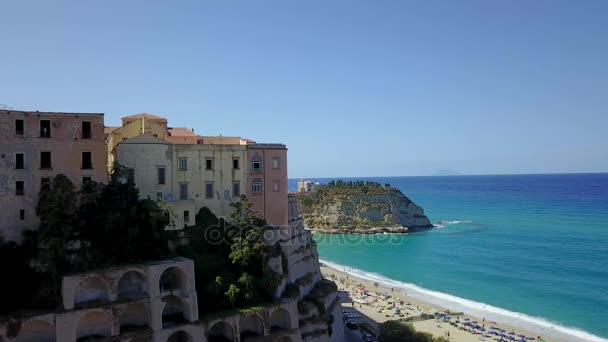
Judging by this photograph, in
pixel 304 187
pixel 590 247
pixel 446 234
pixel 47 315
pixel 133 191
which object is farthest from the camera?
pixel 304 187

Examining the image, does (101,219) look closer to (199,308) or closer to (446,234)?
(199,308)

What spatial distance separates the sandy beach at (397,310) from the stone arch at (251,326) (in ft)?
48.6

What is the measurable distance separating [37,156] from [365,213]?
74.8m

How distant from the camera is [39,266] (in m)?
21.9

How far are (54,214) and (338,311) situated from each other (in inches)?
776

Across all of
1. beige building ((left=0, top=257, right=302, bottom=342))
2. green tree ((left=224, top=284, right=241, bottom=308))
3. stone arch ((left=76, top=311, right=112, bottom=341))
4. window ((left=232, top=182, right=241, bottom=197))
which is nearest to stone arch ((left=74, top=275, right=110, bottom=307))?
beige building ((left=0, top=257, right=302, bottom=342))

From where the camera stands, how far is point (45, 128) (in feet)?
83.2

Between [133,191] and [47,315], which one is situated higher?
[133,191]

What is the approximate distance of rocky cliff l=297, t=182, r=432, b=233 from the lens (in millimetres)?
93000

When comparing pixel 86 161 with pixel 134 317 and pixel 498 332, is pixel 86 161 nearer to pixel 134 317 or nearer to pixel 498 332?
pixel 134 317

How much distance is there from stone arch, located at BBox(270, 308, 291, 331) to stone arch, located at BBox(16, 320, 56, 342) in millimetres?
11130

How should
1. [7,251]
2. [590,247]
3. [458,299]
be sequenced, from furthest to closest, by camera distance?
[590,247]
[458,299]
[7,251]

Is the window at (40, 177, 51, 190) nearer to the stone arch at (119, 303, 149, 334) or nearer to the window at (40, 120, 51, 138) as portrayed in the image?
the window at (40, 120, 51, 138)

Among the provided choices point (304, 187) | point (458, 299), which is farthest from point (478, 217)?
point (458, 299)
